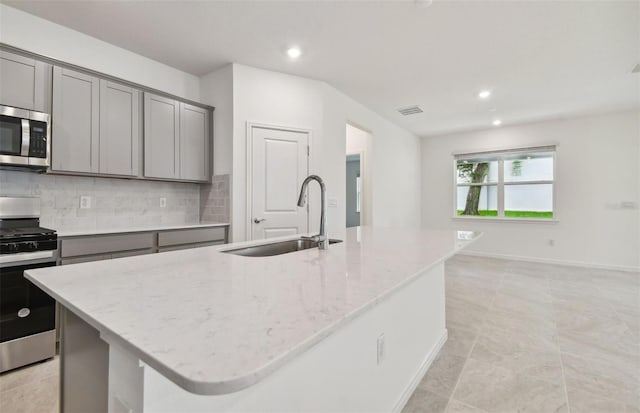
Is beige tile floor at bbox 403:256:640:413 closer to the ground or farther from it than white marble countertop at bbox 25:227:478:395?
closer to the ground

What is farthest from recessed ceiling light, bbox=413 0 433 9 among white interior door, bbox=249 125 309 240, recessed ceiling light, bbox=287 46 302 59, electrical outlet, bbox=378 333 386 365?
electrical outlet, bbox=378 333 386 365

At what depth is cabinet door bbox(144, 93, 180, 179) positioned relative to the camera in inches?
117

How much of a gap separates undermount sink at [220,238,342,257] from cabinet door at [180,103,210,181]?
191cm

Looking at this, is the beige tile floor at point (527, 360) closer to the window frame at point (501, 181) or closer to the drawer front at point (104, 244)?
the drawer front at point (104, 244)

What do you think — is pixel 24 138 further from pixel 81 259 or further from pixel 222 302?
pixel 222 302

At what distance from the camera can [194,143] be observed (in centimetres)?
336

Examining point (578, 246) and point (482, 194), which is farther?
point (482, 194)

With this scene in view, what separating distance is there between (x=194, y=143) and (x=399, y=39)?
2.41 m

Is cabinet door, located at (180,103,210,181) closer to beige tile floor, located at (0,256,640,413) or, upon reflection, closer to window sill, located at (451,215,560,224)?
beige tile floor, located at (0,256,640,413)

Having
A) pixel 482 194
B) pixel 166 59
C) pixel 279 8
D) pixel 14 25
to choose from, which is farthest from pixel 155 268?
pixel 482 194

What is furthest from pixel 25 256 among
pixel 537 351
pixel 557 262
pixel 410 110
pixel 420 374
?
pixel 557 262

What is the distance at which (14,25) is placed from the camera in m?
2.36

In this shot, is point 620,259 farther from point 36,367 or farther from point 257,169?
point 36,367

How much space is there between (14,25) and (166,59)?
116 centimetres
